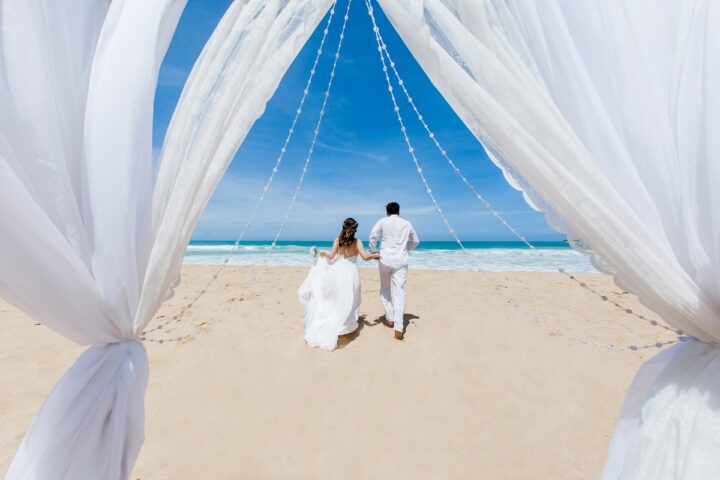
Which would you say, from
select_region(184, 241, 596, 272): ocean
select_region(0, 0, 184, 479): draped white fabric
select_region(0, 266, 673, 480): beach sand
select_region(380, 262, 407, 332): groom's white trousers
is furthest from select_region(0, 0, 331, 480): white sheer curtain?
select_region(184, 241, 596, 272): ocean

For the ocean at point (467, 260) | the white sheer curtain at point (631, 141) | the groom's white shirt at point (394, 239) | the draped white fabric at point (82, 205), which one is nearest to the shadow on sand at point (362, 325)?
the groom's white shirt at point (394, 239)

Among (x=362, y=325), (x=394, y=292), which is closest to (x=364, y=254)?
(x=394, y=292)

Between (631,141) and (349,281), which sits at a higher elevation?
(631,141)

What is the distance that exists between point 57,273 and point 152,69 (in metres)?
0.98

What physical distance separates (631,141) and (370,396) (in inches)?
109

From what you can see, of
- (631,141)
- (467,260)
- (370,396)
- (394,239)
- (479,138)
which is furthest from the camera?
(467,260)

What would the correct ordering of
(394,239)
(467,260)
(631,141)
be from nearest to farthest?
1. (631,141)
2. (394,239)
3. (467,260)

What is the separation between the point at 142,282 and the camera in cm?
140

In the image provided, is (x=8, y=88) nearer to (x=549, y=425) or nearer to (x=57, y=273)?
(x=57, y=273)

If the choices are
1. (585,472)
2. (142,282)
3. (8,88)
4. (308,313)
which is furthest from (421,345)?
(8,88)

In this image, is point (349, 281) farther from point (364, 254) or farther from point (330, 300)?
point (364, 254)

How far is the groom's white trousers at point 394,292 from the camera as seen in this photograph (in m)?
4.30

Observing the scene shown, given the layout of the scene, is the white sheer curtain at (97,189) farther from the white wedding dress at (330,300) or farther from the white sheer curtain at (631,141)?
the white wedding dress at (330,300)

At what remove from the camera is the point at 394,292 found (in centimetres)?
447
